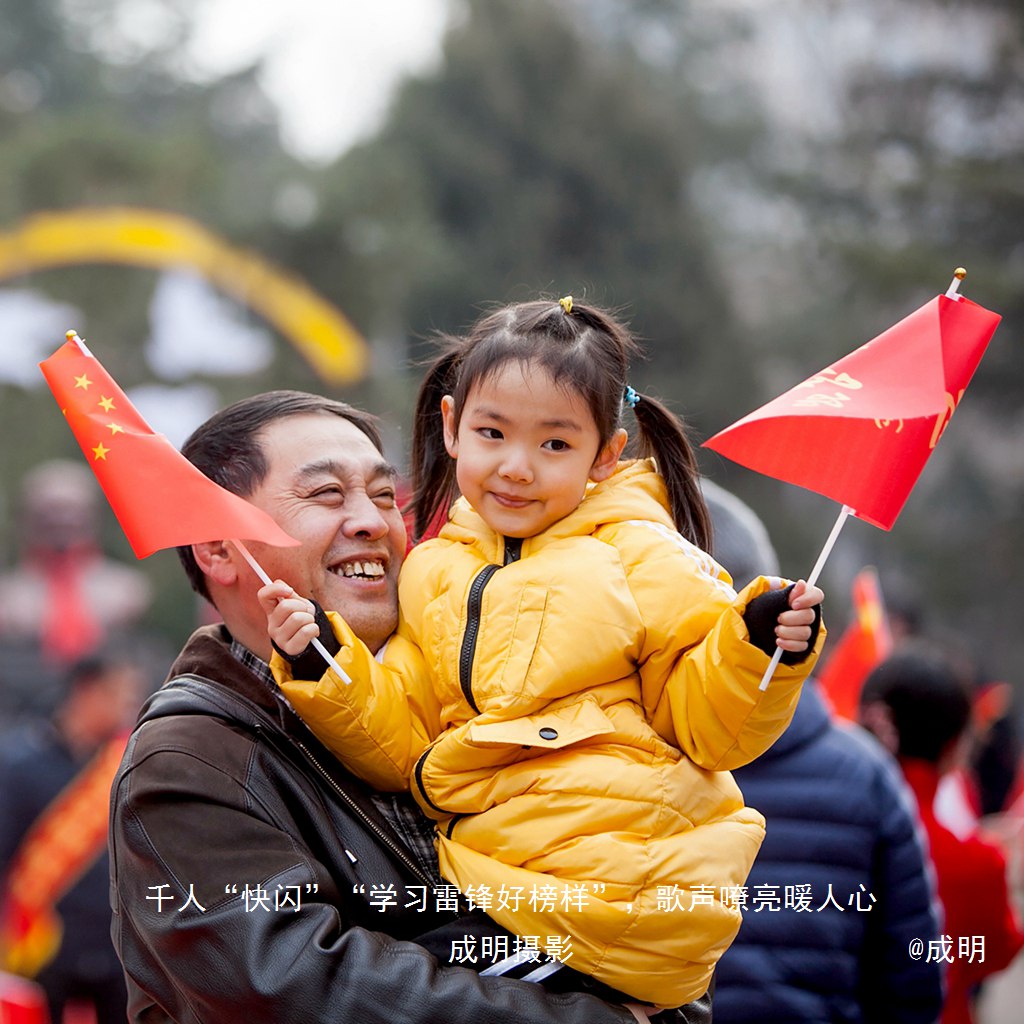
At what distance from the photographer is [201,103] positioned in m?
23.5

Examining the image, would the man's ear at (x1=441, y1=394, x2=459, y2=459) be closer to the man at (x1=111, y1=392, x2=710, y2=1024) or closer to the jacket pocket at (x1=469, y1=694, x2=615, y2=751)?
the man at (x1=111, y1=392, x2=710, y2=1024)

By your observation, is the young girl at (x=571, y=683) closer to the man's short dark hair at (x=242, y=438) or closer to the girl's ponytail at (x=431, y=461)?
the girl's ponytail at (x=431, y=461)

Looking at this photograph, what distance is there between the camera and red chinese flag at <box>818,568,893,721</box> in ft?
14.6

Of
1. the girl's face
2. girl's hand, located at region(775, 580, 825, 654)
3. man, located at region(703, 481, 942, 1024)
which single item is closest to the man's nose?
the girl's face

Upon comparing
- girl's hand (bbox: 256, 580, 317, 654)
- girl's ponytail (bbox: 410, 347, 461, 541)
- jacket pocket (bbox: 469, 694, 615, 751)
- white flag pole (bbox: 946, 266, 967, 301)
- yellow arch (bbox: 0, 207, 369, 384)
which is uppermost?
yellow arch (bbox: 0, 207, 369, 384)

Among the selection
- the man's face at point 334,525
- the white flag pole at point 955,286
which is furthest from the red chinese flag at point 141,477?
the white flag pole at point 955,286

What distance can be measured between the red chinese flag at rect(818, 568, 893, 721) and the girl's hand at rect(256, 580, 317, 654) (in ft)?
7.83

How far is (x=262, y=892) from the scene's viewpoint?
89.9 inches

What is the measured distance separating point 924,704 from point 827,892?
1.08 m

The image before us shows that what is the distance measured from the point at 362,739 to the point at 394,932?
0.33 m

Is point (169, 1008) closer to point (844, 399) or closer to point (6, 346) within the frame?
point (844, 399)

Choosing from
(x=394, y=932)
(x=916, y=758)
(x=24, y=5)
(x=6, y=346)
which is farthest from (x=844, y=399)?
(x=24, y=5)

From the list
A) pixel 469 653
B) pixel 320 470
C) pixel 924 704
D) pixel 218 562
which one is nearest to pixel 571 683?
pixel 469 653

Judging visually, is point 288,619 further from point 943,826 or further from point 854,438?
point 943,826
